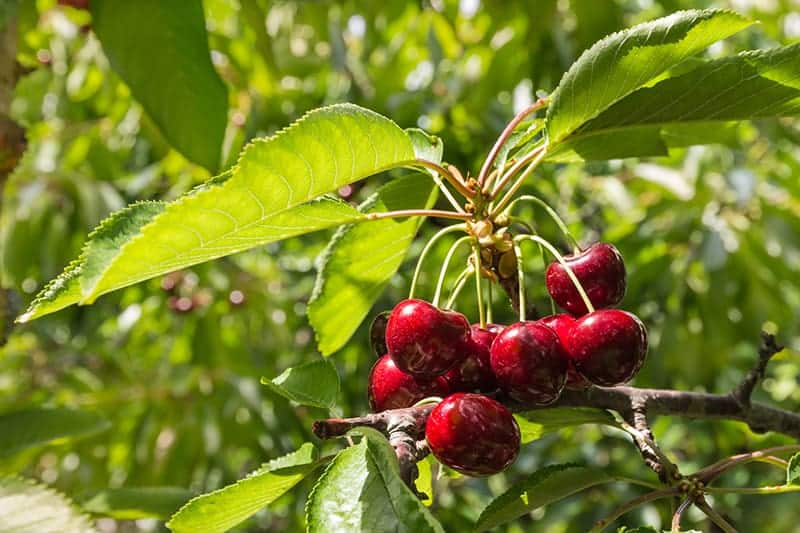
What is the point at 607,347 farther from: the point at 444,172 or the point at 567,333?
the point at 444,172

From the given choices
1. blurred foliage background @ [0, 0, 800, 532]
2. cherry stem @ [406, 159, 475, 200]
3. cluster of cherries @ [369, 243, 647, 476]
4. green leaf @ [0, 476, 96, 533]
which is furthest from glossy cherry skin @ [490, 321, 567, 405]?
blurred foliage background @ [0, 0, 800, 532]

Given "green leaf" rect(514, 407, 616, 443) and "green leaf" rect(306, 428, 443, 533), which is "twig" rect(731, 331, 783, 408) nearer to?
"green leaf" rect(514, 407, 616, 443)

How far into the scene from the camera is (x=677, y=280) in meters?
2.67

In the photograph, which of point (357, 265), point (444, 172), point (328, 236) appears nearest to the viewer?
point (444, 172)

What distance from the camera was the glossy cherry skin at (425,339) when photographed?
0.83m

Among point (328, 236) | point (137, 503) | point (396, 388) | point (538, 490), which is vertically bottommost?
point (328, 236)

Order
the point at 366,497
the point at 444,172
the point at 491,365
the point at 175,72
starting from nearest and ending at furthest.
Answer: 1. the point at 366,497
2. the point at 491,365
3. the point at 444,172
4. the point at 175,72

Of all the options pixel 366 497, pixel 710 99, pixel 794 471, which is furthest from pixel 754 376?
pixel 366 497

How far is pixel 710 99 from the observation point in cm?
95

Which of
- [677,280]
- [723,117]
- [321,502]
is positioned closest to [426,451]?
[321,502]

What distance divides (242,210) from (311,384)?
226 mm

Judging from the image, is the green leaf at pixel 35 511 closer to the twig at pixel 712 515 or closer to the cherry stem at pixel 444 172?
the cherry stem at pixel 444 172

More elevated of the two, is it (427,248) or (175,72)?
(175,72)

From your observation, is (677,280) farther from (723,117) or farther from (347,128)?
(347,128)
